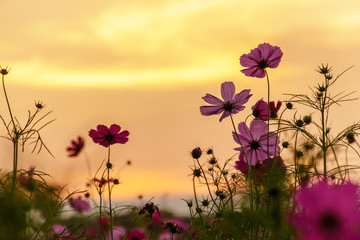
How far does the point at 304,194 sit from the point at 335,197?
0.04 m

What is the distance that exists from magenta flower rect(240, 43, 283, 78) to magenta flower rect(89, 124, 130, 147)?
2.38 ft

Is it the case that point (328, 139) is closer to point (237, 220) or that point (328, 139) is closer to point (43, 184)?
point (237, 220)

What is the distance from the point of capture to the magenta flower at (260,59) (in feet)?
6.98

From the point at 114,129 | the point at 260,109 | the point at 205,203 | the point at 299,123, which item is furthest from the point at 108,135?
the point at 299,123

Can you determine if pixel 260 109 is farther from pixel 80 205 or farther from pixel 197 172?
pixel 80 205

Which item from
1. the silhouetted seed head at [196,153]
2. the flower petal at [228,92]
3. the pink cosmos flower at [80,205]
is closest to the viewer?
the flower petal at [228,92]

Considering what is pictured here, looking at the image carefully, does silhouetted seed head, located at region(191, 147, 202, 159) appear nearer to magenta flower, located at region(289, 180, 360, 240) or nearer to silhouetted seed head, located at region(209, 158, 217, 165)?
silhouetted seed head, located at region(209, 158, 217, 165)

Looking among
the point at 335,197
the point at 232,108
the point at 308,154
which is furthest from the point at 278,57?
the point at 335,197

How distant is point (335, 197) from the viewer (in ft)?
1.95

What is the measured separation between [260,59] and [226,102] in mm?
237

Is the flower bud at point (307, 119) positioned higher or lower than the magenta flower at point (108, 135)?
higher

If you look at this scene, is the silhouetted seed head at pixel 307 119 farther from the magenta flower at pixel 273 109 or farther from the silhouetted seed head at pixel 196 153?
the silhouetted seed head at pixel 196 153

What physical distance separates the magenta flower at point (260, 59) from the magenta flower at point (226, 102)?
103 millimetres

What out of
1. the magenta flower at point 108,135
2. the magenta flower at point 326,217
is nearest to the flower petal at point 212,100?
the magenta flower at point 108,135
